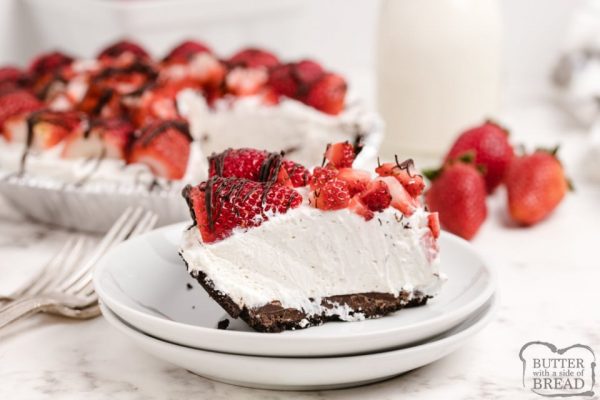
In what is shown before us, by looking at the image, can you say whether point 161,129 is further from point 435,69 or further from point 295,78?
point 435,69

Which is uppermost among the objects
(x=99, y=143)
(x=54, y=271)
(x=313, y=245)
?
(x=313, y=245)

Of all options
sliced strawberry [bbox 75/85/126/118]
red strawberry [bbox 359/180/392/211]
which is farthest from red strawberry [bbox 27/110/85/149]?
red strawberry [bbox 359/180/392/211]

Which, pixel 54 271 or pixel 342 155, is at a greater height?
pixel 342 155

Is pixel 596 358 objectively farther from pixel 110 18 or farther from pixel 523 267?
pixel 110 18

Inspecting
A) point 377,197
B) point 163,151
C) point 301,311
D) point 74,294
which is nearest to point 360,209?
point 377,197

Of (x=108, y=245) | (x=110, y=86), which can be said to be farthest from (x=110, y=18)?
(x=108, y=245)

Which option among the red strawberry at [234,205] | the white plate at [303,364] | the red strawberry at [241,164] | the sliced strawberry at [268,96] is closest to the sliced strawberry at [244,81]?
the sliced strawberry at [268,96]
